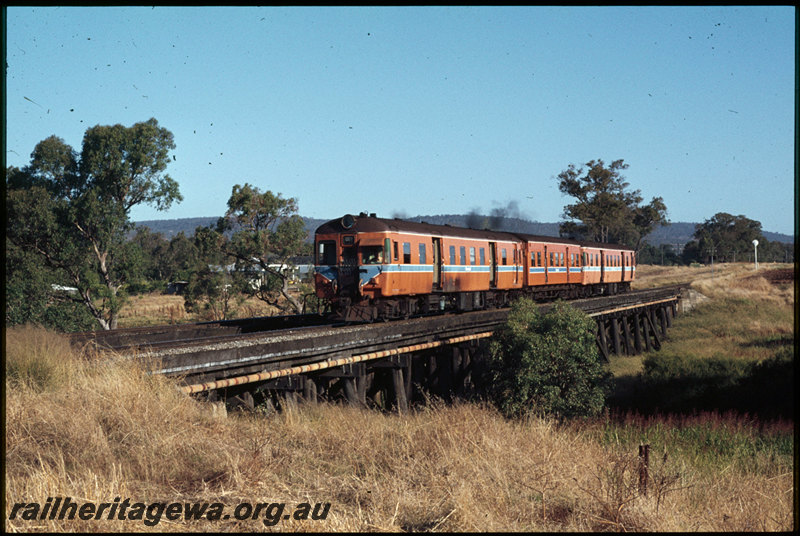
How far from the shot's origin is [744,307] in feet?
176

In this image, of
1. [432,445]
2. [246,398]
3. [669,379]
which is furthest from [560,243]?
[432,445]

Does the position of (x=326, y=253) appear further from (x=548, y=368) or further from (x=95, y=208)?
(x=95, y=208)

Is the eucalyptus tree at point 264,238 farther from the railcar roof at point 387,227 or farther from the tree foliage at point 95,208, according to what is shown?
the railcar roof at point 387,227

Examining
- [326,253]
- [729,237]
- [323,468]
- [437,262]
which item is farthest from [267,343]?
→ [729,237]

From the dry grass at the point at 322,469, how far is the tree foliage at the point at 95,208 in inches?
1043

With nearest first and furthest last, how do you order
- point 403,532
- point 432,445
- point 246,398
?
point 403,532 → point 432,445 → point 246,398

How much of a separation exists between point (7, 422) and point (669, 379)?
2435cm

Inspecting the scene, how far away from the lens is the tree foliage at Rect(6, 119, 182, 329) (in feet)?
111

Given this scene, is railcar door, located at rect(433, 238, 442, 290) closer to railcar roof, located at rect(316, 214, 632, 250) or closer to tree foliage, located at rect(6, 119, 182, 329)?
railcar roof, located at rect(316, 214, 632, 250)

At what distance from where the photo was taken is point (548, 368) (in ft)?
58.9

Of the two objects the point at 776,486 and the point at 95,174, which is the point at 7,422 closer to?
the point at 776,486

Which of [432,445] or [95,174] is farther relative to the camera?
[95,174]

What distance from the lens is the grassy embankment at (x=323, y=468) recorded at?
5906 millimetres

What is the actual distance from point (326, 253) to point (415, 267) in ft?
8.00
